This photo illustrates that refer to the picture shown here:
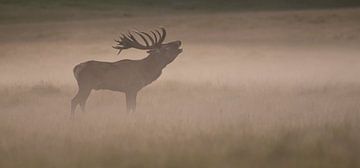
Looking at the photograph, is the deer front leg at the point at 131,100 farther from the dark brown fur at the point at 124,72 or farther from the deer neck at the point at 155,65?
the deer neck at the point at 155,65

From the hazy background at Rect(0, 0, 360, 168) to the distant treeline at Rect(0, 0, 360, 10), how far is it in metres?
16.0

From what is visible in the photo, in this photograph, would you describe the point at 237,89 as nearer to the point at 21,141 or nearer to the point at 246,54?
the point at 21,141

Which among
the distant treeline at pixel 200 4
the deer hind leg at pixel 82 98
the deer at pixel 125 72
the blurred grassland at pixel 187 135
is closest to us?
the blurred grassland at pixel 187 135

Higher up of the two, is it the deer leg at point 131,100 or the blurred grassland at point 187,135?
the deer leg at point 131,100

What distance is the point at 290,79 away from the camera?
15945 mm

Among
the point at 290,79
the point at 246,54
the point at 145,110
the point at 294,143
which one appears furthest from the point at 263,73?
the point at 294,143

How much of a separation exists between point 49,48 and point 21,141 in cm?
1659

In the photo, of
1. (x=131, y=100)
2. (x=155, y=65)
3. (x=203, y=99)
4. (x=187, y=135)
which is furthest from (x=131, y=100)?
(x=203, y=99)

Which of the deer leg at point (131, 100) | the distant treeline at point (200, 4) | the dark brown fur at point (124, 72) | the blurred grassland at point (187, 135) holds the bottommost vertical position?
the blurred grassland at point (187, 135)

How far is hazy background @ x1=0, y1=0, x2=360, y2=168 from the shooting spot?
267 inches

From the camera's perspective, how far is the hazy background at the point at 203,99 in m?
6.77

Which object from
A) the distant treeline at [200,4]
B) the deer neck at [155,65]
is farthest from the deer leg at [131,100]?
the distant treeline at [200,4]

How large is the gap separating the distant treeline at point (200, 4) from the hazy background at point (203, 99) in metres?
16.0

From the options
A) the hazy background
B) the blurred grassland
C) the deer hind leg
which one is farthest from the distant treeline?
the deer hind leg
